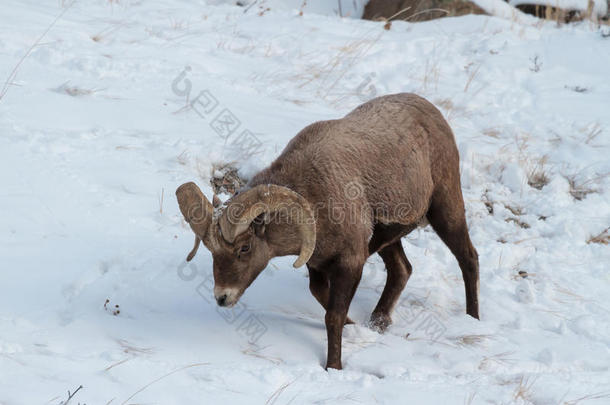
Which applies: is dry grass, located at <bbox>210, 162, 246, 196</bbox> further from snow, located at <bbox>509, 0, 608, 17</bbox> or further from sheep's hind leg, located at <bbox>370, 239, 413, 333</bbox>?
snow, located at <bbox>509, 0, 608, 17</bbox>

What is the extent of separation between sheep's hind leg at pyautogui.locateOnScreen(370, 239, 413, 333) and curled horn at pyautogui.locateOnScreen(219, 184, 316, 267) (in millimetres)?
1451

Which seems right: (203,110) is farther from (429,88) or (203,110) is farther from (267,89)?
(429,88)

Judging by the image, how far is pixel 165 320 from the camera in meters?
4.97

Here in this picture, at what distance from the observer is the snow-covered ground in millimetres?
4426

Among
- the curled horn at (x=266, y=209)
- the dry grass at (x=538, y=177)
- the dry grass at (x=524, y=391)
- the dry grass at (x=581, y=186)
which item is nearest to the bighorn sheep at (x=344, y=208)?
the curled horn at (x=266, y=209)

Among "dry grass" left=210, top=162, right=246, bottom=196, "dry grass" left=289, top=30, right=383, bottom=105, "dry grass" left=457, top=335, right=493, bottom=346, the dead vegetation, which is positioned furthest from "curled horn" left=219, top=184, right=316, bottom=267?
the dead vegetation

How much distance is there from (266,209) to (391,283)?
190 cm

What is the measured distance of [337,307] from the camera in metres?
4.97

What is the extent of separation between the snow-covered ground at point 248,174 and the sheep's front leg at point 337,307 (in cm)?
14

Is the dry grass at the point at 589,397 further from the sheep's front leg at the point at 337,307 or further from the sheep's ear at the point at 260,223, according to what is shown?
the sheep's ear at the point at 260,223

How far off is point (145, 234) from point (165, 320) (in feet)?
3.51

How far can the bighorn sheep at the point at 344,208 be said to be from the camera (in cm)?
453

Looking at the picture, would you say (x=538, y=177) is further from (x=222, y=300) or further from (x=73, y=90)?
(x=73, y=90)

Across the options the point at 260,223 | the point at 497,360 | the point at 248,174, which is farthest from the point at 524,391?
the point at 248,174
